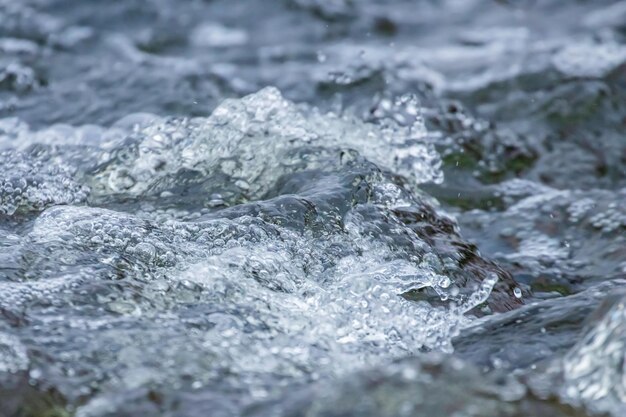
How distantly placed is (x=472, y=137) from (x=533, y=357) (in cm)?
244

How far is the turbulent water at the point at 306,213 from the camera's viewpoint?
2.00 metres

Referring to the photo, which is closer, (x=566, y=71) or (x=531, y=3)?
(x=566, y=71)

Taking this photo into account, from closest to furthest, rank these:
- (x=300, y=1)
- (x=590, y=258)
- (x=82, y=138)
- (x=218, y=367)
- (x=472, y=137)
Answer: (x=218, y=367) → (x=590, y=258) → (x=82, y=138) → (x=472, y=137) → (x=300, y=1)

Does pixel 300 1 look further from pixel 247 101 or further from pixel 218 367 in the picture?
pixel 218 367

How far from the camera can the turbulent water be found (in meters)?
2.00

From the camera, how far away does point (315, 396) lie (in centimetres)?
185

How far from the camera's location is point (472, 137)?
14.8 ft

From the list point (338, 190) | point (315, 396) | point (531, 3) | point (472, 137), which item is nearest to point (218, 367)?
point (315, 396)

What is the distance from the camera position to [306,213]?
2859 millimetres

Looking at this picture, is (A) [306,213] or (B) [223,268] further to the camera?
(A) [306,213]

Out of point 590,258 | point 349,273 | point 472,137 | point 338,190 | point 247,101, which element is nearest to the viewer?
point 349,273

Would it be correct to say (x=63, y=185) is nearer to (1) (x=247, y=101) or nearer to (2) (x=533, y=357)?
(1) (x=247, y=101)

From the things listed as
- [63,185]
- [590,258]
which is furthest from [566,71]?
[63,185]

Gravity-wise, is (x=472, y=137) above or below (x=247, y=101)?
below
